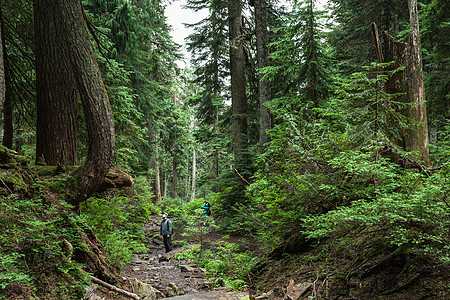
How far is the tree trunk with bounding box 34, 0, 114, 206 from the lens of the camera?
189 inches

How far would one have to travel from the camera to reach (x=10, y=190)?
11.7 feet

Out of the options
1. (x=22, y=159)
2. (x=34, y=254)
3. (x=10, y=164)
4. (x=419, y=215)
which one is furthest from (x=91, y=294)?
(x=419, y=215)

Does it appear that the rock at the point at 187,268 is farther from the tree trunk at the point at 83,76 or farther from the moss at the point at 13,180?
the moss at the point at 13,180

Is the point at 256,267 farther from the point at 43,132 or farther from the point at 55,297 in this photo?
the point at 43,132

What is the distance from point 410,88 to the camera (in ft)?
16.8

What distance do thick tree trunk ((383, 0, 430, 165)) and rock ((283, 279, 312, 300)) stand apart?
3.12m

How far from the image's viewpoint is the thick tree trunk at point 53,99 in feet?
17.4

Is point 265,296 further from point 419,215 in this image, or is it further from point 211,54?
point 211,54

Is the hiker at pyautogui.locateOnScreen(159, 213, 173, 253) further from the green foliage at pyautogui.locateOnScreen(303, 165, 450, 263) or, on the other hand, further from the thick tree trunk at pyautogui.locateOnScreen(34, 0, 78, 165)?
the green foliage at pyautogui.locateOnScreen(303, 165, 450, 263)

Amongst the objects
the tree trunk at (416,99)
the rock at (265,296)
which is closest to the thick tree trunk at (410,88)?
the tree trunk at (416,99)

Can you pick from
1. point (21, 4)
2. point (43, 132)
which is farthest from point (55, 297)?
point (21, 4)

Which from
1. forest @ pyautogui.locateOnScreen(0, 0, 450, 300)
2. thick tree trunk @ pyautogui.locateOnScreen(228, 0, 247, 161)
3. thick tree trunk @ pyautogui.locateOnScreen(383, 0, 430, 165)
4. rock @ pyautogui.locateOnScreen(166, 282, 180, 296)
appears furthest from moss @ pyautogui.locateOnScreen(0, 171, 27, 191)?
thick tree trunk @ pyautogui.locateOnScreen(228, 0, 247, 161)

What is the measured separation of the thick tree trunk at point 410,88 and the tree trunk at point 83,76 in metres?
5.47

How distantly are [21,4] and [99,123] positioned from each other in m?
4.89
